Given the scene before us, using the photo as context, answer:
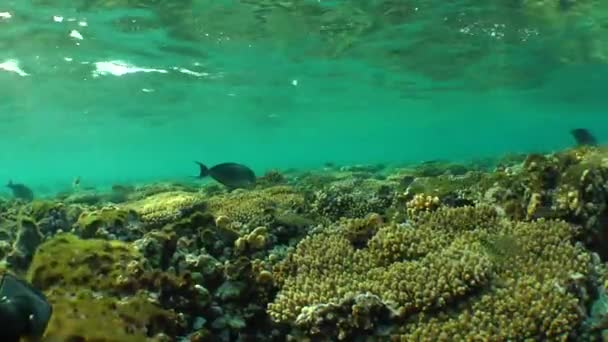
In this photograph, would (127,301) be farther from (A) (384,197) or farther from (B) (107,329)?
(A) (384,197)

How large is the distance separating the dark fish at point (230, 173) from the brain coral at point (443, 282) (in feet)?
13.7

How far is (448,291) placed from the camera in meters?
5.35

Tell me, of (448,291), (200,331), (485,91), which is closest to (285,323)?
(200,331)

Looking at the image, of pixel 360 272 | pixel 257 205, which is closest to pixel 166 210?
pixel 257 205

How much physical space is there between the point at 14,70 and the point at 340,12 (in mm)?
19432

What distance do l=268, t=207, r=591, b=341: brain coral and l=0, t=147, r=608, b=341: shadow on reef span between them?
2cm

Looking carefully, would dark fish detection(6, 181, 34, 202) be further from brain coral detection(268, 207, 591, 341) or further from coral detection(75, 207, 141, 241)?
brain coral detection(268, 207, 591, 341)

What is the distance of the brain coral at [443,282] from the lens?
4973 mm

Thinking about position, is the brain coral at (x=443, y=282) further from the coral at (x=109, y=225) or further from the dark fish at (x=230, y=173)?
the dark fish at (x=230, y=173)

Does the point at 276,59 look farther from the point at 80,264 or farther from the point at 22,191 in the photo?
the point at 80,264

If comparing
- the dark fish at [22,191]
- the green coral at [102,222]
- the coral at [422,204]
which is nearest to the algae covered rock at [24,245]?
the green coral at [102,222]

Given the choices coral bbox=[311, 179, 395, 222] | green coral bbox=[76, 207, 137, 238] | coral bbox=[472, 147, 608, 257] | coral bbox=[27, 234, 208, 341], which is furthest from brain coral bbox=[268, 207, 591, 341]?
green coral bbox=[76, 207, 137, 238]

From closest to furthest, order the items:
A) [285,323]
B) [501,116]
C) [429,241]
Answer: [285,323], [429,241], [501,116]

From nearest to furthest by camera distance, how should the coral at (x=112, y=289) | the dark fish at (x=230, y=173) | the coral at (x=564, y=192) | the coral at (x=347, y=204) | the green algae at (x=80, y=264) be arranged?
the coral at (x=112, y=289), the green algae at (x=80, y=264), the coral at (x=564, y=192), the coral at (x=347, y=204), the dark fish at (x=230, y=173)
